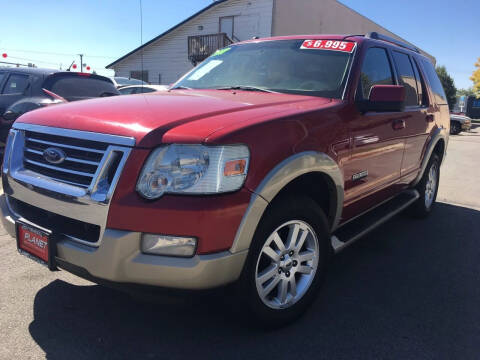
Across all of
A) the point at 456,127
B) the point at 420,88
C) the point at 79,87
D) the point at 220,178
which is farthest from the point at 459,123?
the point at 220,178

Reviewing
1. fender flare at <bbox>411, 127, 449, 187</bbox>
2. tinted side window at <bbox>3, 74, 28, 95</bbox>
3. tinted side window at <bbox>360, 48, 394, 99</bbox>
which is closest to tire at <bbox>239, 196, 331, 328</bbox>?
tinted side window at <bbox>360, 48, 394, 99</bbox>

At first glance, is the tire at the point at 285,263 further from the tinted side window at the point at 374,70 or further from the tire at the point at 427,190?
the tire at the point at 427,190

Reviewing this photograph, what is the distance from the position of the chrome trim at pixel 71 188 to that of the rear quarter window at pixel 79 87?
183 inches

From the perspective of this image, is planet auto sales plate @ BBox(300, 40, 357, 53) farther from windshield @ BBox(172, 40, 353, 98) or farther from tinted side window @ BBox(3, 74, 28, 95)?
tinted side window @ BBox(3, 74, 28, 95)

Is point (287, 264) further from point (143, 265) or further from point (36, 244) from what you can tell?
point (36, 244)

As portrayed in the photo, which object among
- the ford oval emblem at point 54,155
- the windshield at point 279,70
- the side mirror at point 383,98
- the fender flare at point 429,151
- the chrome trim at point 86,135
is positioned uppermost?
the windshield at point 279,70

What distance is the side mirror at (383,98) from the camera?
297 cm

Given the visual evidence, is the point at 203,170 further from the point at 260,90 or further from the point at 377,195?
the point at 377,195

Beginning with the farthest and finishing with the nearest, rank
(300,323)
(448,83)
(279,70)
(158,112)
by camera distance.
Answer: (448,83) < (279,70) < (300,323) < (158,112)

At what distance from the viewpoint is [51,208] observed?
7.14ft

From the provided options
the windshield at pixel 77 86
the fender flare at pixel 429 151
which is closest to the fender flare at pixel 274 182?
the fender flare at pixel 429 151

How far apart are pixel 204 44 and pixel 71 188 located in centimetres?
2167

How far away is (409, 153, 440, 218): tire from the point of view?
495 centimetres

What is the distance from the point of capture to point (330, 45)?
11.3ft
